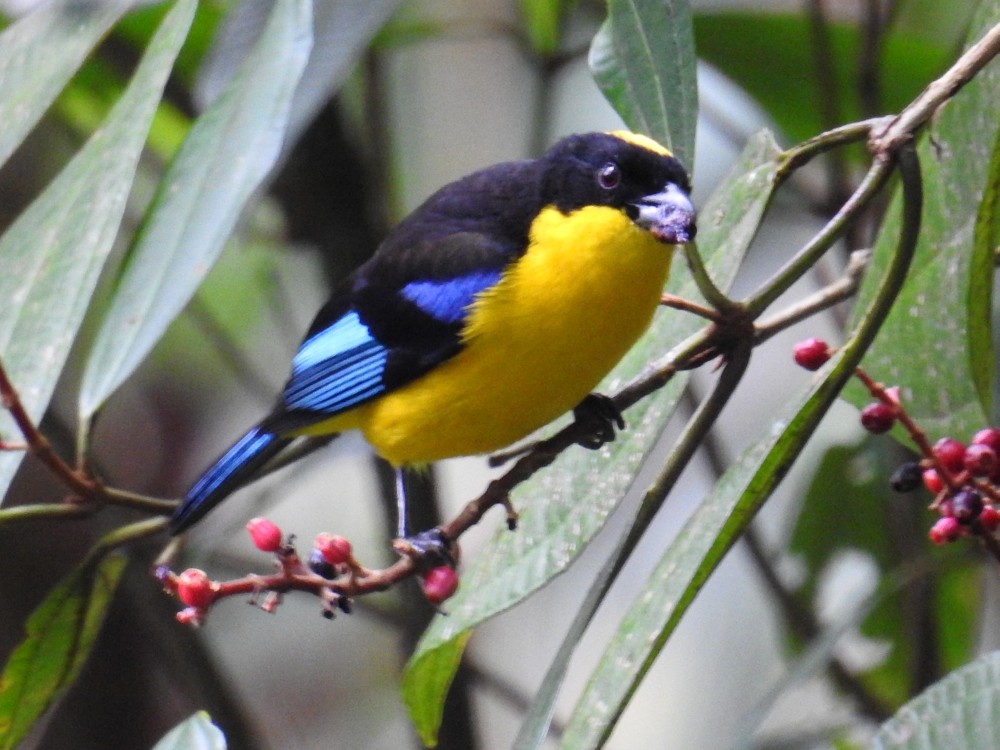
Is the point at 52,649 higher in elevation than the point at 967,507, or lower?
lower

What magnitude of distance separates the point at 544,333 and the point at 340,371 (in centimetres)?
38

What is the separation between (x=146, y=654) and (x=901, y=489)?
111 inches

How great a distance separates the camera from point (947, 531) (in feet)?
3.90

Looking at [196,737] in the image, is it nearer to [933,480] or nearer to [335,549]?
[335,549]

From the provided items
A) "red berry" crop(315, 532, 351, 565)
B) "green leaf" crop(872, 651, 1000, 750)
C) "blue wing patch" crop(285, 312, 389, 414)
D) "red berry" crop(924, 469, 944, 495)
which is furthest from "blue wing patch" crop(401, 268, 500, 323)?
"green leaf" crop(872, 651, 1000, 750)

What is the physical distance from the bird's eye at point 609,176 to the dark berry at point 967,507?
650mm

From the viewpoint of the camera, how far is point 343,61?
1.83 meters

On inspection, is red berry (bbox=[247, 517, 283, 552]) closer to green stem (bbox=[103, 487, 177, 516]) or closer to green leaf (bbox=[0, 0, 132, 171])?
green stem (bbox=[103, 487, 177, 516])

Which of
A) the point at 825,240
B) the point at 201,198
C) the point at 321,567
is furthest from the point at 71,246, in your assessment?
the point at 825,240

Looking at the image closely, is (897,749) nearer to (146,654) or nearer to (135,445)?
(146,654)

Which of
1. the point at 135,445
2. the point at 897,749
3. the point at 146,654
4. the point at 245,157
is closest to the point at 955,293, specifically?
the point at 897,749

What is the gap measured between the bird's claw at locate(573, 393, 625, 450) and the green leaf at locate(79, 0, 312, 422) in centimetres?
46

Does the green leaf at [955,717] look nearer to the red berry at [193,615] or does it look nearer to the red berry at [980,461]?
the red berry at [980,461]

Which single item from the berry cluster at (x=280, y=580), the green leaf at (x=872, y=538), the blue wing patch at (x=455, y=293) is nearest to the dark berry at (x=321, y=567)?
the berry cluster at (x=280, y=580)
